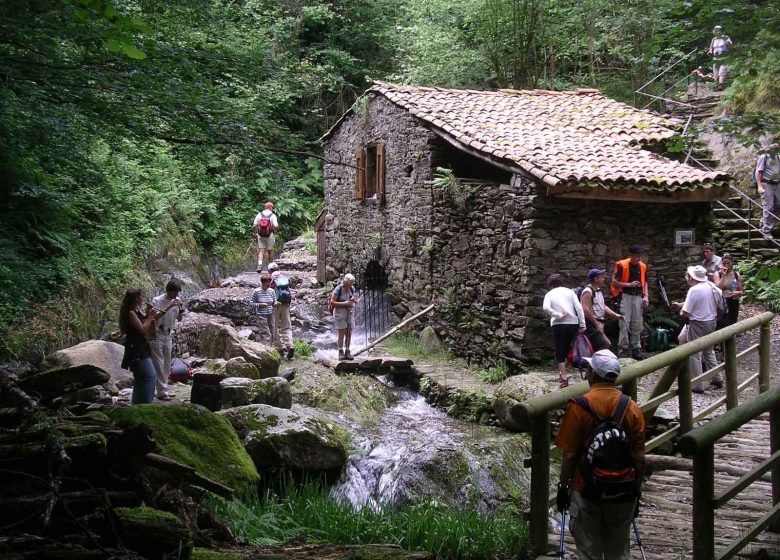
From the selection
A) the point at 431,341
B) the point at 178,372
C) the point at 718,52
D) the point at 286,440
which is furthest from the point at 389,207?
the point at 718,52

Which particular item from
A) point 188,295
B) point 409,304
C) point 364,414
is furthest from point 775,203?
point 188,295

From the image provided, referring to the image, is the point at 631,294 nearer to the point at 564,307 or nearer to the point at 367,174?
the point at 564,307

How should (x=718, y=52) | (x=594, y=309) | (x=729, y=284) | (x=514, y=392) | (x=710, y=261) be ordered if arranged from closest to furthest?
(x=718, y=52) → (x=514, y=392) → (x=594, y=309) → (x=729, y=284) → (x=710, y=261)

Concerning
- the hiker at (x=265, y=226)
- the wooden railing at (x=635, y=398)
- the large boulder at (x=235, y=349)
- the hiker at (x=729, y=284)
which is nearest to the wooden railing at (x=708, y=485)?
the wooden railing at (x=635, y=398)

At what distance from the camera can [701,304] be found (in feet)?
28.6

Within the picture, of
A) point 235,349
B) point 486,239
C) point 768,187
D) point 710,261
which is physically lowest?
point 235,349

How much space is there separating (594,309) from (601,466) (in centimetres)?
603

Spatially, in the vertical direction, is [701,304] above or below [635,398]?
above

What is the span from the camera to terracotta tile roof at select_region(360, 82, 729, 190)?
35.1 ft

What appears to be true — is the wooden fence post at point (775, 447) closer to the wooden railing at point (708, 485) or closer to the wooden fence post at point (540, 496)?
the wooden railing at point (708, 485)

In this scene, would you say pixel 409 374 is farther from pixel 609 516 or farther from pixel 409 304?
pixel 609 516

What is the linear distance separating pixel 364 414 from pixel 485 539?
5391mm

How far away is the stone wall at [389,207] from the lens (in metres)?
13.8

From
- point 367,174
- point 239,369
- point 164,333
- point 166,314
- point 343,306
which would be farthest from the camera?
point 367,174
